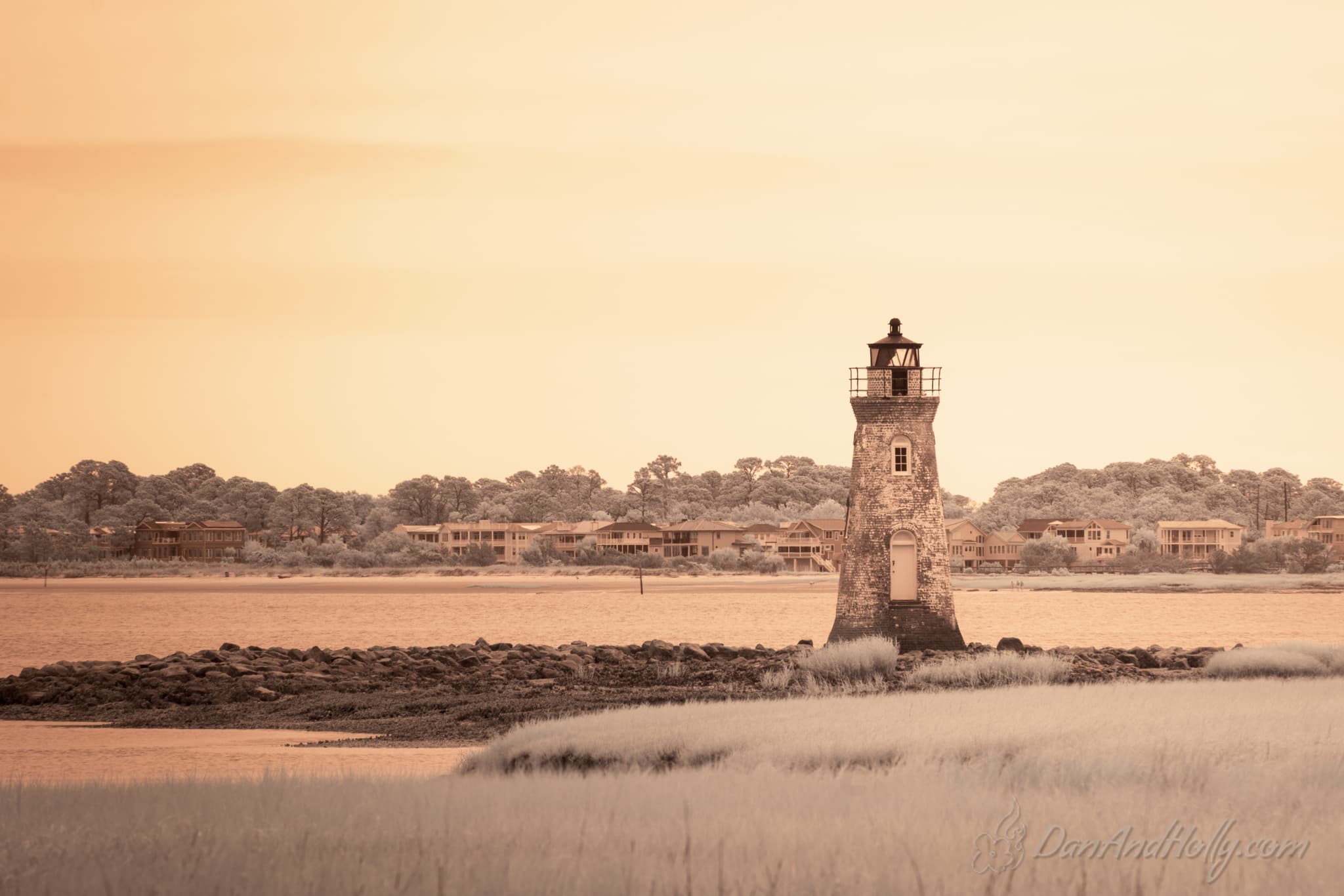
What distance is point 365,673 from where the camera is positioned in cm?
3750

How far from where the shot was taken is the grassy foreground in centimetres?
1139

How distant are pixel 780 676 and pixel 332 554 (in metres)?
126

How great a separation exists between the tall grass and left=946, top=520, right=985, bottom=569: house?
10080cm

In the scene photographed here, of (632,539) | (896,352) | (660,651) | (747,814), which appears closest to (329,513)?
(632,539)

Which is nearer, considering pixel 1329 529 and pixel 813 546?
pixel 813 546

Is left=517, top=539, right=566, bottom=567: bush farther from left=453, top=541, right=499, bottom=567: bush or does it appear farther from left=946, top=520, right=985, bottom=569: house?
left=946, top=520, right=985, bottom=569: house

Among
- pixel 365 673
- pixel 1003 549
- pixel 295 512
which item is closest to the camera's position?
pixel 365 673

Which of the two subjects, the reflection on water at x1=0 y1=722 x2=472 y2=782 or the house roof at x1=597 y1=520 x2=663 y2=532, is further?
the house roof at x1=597 y1=520 x2=663 y2=532

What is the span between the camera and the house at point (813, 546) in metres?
137

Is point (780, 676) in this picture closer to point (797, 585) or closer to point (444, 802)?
point (444, 802)

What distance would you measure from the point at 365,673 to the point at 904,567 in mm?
13783

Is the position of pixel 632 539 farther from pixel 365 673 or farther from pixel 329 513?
pixel 365 673

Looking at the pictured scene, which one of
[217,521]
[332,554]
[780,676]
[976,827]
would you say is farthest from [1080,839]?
[217,521]

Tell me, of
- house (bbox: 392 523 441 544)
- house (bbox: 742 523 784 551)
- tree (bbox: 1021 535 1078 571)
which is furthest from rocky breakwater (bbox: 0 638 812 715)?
house (bbox: 392 523 441 544)
